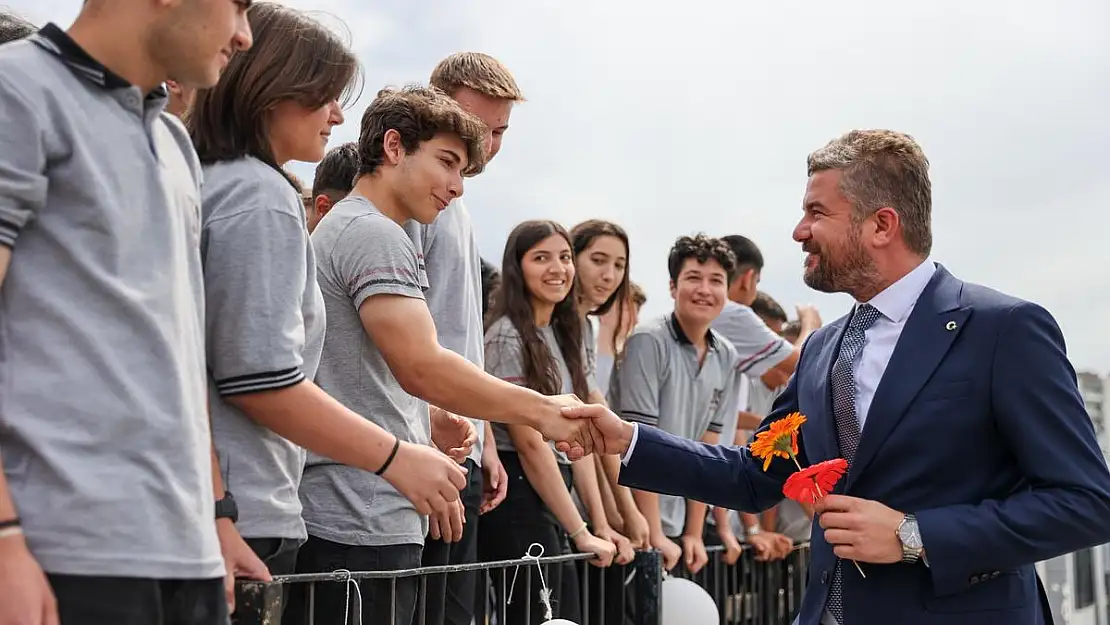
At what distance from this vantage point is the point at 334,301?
10.8ft

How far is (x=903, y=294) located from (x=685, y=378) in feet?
8.95

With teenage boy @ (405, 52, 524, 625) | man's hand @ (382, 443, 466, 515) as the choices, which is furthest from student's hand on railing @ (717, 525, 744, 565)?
man's hand @ (382, 443, 466, 515)

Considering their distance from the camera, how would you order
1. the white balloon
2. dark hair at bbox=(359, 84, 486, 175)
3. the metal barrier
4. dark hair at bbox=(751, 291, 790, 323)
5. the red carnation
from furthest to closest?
dark hair at bbox=(751, 291, 790, 323)
the white balloon
dark hair at bbox=(359, 84, 486, 175)
the red carnation
the metal barrier

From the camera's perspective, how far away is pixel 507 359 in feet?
16.9

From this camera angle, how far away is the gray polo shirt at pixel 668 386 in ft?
19.9

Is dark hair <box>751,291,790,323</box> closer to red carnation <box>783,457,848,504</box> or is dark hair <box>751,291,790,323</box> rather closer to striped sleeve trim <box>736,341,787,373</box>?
striped sleeve trim <box>736,341,787,373</box>

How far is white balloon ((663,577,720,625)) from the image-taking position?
5.66 m

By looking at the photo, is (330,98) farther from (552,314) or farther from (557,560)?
(552,314)

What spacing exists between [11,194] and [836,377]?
2.38 m

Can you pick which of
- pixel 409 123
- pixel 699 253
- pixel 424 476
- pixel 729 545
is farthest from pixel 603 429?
pixel 729 545

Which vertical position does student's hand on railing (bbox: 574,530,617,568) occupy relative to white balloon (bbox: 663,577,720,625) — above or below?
Result: above

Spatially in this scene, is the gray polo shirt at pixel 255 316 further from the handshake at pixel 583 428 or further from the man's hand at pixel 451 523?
the handshake at pixel 583 428

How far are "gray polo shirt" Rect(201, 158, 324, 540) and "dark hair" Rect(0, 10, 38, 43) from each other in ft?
4.20

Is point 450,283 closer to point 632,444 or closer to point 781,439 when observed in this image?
point 632,444
